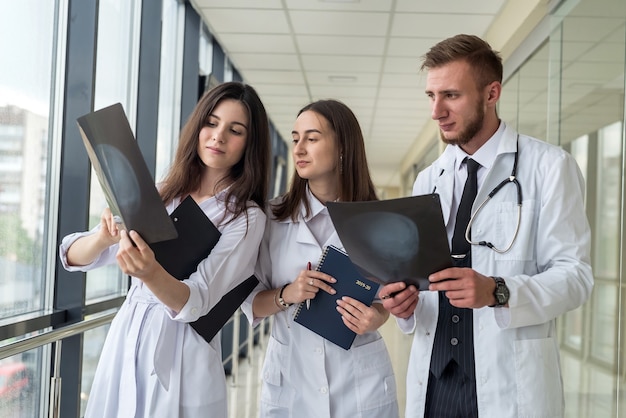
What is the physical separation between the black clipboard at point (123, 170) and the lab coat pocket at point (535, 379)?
0.88 metres

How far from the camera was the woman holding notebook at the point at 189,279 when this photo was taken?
5.61ft

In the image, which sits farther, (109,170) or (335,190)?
(335,190)

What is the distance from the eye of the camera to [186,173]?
197 cm

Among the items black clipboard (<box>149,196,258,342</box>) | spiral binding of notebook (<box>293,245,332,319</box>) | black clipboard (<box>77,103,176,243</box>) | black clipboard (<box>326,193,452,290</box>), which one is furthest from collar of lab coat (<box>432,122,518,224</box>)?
black clipboard (<box>77,103,176,243</box>)

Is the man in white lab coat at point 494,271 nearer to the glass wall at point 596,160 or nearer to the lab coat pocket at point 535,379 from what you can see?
the lab coat pocket at point 535,379

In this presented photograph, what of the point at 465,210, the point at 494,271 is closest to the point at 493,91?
the point at 465,210

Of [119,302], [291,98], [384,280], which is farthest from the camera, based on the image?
[291,98]

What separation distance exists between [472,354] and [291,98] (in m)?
6.30

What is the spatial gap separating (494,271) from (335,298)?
1.59 ft

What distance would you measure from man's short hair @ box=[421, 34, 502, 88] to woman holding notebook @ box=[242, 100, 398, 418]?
1.29 feet

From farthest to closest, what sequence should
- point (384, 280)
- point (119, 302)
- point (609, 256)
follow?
point (119, 302) → point (609, 256) → point (384, 280)

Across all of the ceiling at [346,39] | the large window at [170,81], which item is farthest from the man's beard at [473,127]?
the large window at [170,81]

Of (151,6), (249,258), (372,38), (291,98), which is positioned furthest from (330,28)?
(249,258)

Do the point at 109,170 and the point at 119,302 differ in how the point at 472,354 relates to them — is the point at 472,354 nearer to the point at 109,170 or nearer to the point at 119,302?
the point at 109,170
